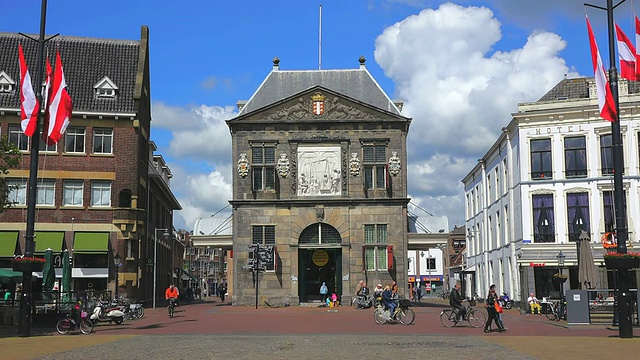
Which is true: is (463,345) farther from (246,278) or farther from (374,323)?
(246,278)

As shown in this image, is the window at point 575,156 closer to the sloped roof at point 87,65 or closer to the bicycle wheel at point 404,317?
the bicycle wheel at point 404,317

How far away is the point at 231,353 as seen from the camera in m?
17.2

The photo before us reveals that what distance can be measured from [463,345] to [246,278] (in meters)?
→ 28.4

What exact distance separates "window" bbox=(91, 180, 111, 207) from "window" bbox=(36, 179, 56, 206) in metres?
2.38

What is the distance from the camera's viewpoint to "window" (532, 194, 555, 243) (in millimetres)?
45531

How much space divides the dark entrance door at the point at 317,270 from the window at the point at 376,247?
1873 mm

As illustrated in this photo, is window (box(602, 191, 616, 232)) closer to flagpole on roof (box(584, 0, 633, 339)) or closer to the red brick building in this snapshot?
flagpole on roof (box(584, 0, 633, 339))

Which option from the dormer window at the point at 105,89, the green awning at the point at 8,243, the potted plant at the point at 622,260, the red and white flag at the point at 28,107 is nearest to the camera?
the potted plant at the point at 622,260

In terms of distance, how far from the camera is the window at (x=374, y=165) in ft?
154

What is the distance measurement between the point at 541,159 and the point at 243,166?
19.0 metres

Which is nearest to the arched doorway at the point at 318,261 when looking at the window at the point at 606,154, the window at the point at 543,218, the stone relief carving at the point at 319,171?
the stone relief carving at the point at 319,171

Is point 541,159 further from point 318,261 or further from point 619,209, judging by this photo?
point 619,209

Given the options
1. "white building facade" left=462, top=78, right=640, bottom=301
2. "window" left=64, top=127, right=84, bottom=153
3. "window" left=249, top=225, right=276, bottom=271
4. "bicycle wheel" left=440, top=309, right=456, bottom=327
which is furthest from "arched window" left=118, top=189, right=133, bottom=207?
"bicycle wheel" left=440, top=309, right=456, bottom=327

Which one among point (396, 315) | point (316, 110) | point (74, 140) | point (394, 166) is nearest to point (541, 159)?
point (394, 166)
